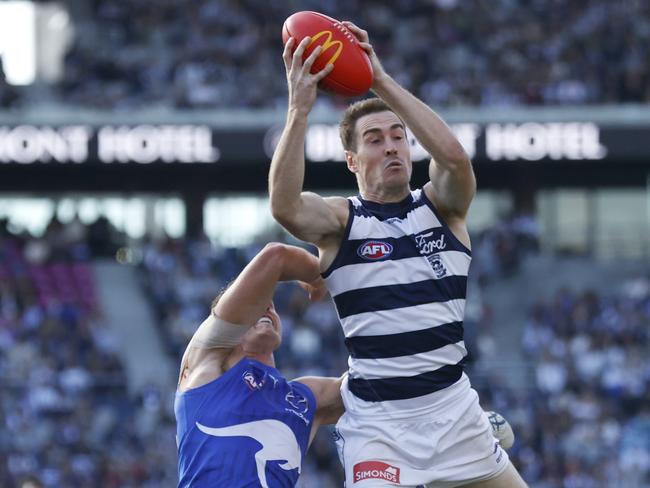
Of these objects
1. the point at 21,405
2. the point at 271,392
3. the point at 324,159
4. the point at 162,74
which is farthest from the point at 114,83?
the point at 271,392

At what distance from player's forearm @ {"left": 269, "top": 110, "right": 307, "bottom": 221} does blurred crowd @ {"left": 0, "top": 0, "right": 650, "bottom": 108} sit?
50.8 ft

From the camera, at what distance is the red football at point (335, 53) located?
4750mm

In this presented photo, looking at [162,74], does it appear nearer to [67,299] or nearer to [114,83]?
[114,83]

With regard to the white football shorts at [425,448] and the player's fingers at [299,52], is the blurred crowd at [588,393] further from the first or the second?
the player's fingers at [299,52]

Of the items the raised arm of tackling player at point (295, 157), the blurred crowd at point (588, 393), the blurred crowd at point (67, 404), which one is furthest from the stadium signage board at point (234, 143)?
the raised arm of tackling player at point (295, 157)

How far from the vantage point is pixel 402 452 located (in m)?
4.88

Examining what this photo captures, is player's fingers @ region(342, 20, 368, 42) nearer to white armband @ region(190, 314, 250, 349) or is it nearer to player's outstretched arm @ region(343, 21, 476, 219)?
player's outstretched arm @ region(343, 21, 476, 219)

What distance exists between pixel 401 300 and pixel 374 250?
0.22 metres

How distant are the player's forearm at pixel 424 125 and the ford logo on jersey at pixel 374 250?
382mm

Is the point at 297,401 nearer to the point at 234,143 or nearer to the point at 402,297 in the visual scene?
the point at 402,297

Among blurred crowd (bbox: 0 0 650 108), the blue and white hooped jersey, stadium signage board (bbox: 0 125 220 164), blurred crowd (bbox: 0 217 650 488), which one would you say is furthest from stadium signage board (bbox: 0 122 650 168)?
the blue and white hooped jersey

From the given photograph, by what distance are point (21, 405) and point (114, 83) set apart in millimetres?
→ 7068

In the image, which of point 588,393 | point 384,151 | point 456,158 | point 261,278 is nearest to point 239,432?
point 261,278

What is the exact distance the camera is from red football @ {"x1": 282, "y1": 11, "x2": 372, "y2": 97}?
15.6 feet
